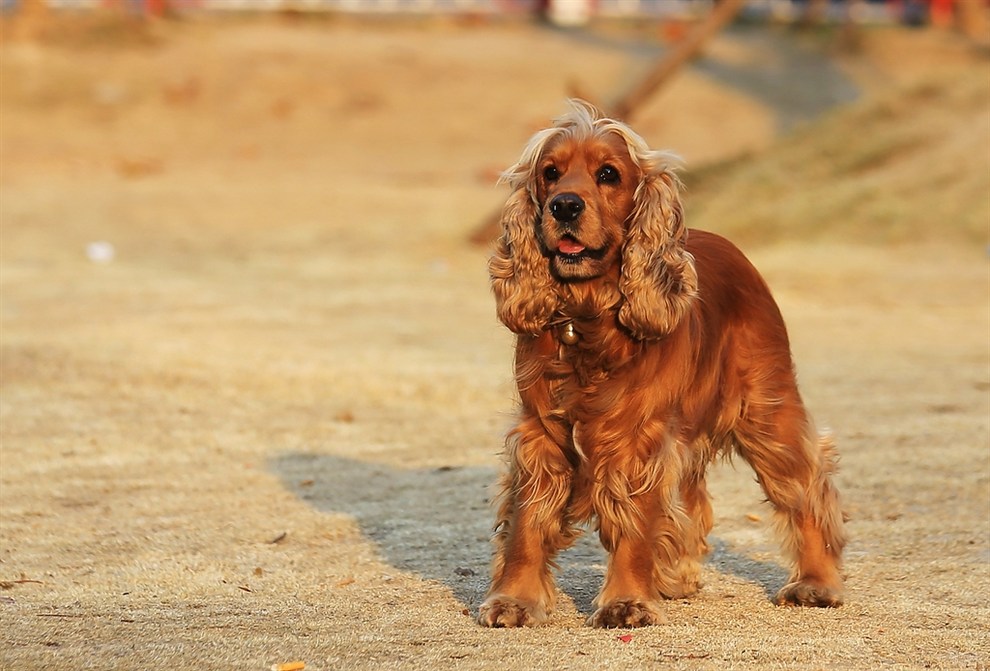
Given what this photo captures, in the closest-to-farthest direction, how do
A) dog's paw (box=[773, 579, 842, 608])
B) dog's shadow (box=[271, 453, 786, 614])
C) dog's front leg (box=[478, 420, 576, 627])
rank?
dog's front leg (box=[478, 420, 576, 627]), dog's paw (box=[773, 579, 842, 608]), dog's shadow (box=[271, 453, 786, 614])

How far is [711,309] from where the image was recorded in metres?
5.46

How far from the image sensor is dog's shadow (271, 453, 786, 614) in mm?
5945

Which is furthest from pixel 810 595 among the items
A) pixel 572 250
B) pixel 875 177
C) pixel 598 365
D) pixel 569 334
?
pixel 875 177

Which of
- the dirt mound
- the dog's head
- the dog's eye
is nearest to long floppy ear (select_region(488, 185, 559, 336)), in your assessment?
the dog's head

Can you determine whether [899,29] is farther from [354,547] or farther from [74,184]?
[354,547]

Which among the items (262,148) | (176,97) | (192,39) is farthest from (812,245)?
(192,39)

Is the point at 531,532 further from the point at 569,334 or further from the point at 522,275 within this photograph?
the point at 522,275

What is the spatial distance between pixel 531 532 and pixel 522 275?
828 millimetres

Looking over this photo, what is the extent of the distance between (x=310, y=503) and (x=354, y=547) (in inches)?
33.1

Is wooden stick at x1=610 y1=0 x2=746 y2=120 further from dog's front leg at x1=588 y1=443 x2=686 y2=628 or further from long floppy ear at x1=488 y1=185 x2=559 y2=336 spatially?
dog's front leg at x1=588 y1=443 x2=686 y2=628

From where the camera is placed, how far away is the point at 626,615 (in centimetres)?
506

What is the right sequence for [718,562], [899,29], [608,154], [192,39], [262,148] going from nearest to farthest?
[608,154] < [718,562] < [262,148] < [192,39] < [899,29]

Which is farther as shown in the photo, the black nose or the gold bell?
the gold bell

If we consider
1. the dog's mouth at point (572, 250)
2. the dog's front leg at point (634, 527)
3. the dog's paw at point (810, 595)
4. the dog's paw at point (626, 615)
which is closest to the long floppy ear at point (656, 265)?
the dog's mouth at point (572, 250)
